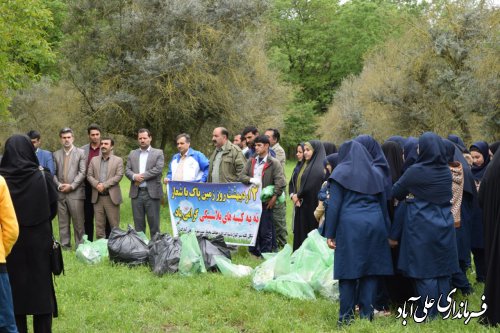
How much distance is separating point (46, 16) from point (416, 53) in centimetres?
1654

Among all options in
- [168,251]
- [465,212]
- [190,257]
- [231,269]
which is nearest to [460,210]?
[465,212]

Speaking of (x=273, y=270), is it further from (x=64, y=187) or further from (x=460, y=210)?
(x=64, y=187)

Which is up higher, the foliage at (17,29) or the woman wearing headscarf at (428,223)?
the foliage at (17,29)

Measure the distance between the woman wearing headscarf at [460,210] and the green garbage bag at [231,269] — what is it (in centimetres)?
286

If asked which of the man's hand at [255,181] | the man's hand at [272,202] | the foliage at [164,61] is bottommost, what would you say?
the man's hand at [272,202]

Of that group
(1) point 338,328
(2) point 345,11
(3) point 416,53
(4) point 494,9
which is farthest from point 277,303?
(2) point 345,11

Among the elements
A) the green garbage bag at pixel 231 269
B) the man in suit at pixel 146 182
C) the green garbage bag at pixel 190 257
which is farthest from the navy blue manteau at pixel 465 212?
the man in suit at pixel 146 182

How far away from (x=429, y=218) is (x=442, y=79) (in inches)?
768

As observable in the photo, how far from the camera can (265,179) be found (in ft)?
33.2

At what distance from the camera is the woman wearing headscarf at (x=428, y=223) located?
6125mm

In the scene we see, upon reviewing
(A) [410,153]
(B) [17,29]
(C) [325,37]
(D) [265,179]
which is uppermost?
(C) [325,37]

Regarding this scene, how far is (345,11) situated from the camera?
2163 inches

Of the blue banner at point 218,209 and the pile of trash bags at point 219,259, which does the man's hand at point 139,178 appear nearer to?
the blue banner at point 218,209

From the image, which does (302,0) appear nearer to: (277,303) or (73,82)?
(73,82)
